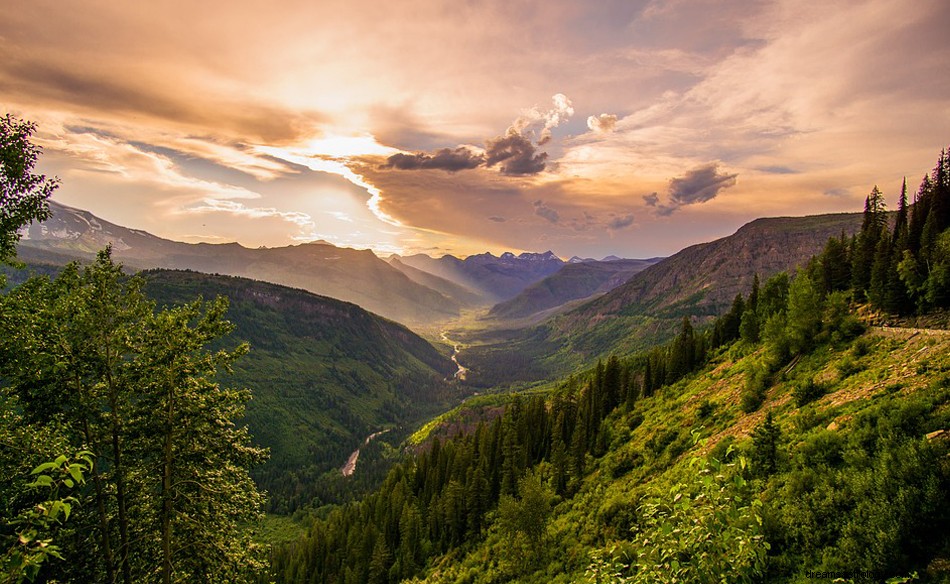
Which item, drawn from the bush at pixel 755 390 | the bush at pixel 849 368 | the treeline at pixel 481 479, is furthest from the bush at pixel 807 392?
the treeline at pixel 481 479

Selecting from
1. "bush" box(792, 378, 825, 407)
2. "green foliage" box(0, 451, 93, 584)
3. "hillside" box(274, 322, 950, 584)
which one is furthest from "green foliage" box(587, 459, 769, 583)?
"bush" box(792, 378, 825, 407)

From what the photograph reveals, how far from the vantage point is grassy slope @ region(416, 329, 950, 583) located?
2333 centimetres

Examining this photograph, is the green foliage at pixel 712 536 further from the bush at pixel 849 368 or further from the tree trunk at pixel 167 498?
the bush at pixel 849 368

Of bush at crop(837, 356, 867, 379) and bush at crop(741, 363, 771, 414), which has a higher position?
bush at crop(837, 356, 867, 379)

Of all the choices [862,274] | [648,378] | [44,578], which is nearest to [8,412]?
[44,578]

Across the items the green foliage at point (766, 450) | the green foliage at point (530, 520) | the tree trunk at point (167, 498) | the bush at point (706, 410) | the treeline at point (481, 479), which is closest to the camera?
the tree trunk at point (167, 498)

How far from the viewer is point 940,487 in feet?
49.1

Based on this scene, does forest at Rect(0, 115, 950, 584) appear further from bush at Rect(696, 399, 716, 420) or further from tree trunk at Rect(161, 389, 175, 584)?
bush at Rect(696, 399, 716, 420)

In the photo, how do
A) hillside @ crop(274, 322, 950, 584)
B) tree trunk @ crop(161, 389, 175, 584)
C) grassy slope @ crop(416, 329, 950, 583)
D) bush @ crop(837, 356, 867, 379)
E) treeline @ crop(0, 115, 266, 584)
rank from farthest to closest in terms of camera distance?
bush @ crop(837, 356, 867, 379) < grassy slope @ crop(416, 329, 950, 583) < tree trunk @ crop(161, 389, 175, 584) < treeline @ crop(0, 115, 266, 584) < hillside @ crop(274, 322, 950, 584)

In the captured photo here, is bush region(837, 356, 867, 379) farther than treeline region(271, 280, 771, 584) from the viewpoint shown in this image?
No

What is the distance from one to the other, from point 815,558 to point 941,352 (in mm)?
19704

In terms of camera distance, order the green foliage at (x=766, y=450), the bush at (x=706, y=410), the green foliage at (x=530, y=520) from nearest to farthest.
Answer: the green foliage at (x=766, y=450) < the bush at (x=706, y=410) < the green foliage at (x=530, y=520)

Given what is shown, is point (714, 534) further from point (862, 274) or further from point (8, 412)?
point (862, 274)

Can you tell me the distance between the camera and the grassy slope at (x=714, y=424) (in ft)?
76.5
